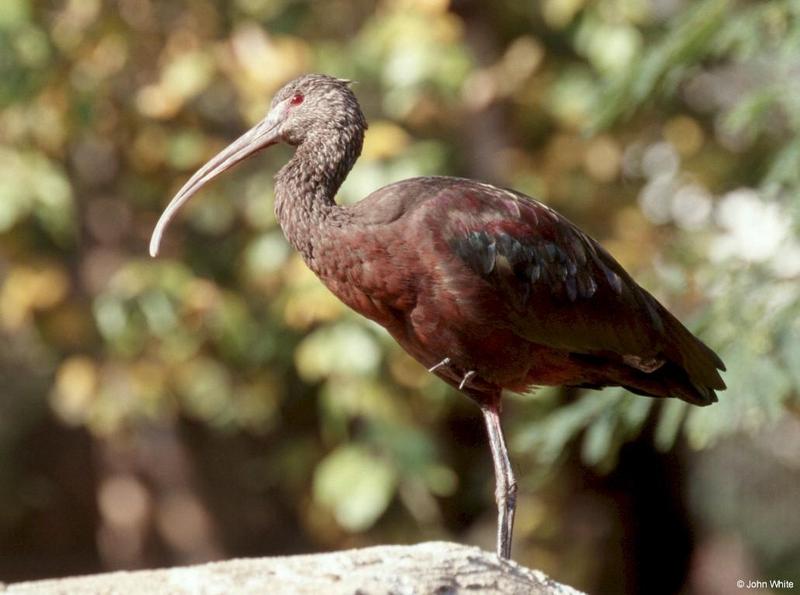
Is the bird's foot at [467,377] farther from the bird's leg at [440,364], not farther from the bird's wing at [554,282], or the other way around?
the bird's wing at [554,282]

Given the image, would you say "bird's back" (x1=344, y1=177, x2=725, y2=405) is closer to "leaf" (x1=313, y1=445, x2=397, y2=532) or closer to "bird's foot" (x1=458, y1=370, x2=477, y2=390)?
"bird's foot" (x1=458, y1=370, x2=477, y2=390)

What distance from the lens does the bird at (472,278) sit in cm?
467

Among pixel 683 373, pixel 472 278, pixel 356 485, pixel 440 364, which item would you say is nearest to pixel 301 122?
pixel 472 278

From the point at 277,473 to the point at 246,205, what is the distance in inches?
80.3

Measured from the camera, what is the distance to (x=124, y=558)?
33.5ft

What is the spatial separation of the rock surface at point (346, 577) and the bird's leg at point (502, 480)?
0.42 meters

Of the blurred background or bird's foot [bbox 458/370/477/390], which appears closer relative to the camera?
bird's foot [bbox 458/370/477/390]

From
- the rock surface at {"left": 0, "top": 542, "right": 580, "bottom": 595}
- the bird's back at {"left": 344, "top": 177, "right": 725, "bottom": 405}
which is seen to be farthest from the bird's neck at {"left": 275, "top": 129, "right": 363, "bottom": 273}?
the rock surface at {"left": 0, "top": 542, "right": 580, "bottom": 595}

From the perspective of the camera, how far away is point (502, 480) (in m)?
5.00

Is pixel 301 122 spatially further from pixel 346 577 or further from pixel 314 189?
pixel 346 577

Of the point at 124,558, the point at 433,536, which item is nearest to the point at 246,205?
the point at 433,536

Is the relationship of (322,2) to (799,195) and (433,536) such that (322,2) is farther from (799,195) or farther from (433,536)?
(799,195)

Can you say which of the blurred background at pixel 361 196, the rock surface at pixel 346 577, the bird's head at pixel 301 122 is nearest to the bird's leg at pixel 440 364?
the rock surface at pixel 346 577

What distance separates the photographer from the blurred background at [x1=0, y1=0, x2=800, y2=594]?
6527mm
